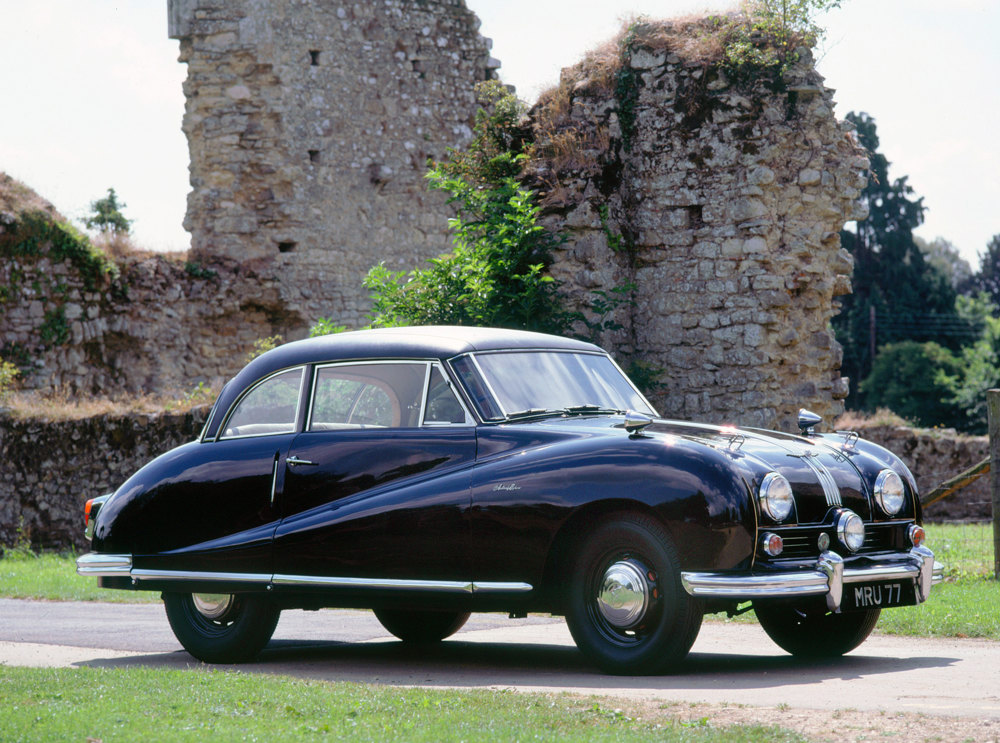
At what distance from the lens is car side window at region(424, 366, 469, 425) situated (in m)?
7.07

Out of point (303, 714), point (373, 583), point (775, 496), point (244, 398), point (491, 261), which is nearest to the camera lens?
point (303, 714)

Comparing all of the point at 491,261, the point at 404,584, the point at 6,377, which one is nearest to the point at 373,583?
the point at 404,584

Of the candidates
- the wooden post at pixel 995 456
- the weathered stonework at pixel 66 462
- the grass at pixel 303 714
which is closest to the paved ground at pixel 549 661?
the grass at pixel 303 714

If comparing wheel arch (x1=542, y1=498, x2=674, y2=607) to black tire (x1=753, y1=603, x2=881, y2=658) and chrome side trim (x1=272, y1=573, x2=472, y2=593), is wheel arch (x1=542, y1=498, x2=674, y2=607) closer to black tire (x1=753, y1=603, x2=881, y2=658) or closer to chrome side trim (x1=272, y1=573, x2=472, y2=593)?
chrome side trim (x1=272, y1=573, x2=472, y2=593)

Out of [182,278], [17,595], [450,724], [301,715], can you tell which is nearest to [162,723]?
[301,715]

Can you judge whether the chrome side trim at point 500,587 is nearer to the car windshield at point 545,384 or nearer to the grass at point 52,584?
the car windshield at point 545,384

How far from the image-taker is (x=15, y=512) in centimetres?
1595

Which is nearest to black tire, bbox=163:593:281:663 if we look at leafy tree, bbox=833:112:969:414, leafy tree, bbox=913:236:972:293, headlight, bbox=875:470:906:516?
headlight, bbox=875:470:906:516

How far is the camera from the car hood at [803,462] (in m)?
6.34

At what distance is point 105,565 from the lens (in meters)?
7.93

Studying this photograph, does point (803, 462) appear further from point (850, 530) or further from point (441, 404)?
point (441, 404)

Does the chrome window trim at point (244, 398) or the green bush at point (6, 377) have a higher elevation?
the green bush at point (6, 377)

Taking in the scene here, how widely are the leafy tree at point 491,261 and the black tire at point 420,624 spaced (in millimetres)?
4899

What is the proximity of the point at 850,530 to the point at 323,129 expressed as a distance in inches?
602
